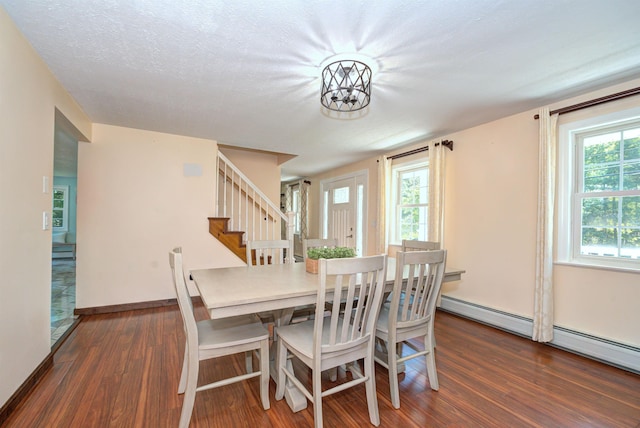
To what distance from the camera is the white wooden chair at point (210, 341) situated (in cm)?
152

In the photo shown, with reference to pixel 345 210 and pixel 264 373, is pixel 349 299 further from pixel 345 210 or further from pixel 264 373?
pixel 345 210

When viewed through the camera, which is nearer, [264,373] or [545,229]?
[264,373]

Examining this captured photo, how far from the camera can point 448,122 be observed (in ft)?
10.7

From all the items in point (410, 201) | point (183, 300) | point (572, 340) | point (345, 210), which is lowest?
point (572, 340)

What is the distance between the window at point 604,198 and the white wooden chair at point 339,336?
2.28 m

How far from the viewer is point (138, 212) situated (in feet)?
11.8

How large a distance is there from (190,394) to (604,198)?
354cm

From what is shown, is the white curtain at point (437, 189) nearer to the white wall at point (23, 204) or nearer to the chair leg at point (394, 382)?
the chair leg at point (394, 382)

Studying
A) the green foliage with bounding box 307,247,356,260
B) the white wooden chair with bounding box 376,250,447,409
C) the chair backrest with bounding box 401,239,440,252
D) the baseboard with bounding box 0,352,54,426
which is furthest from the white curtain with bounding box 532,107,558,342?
the baseboard with bounding box 0,352,54,426

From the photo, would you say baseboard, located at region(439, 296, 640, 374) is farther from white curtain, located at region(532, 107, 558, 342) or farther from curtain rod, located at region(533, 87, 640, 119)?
curtain rod, located at region(533, 87, 640, 119)

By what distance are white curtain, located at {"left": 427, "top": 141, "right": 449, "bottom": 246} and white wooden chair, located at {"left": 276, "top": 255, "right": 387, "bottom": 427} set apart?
2.34m

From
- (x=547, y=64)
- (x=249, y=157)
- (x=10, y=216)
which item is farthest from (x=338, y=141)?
(x=10, y=216)

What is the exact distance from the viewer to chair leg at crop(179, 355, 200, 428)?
4.91 ft

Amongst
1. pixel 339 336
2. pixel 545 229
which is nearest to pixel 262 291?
pixel 339 336
